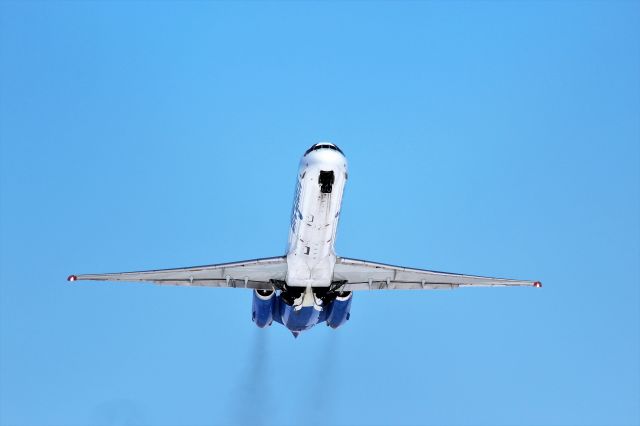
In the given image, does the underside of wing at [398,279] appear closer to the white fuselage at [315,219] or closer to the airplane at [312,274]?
the airplane at [312,274]

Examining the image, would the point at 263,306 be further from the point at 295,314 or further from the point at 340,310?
the point at 340,310

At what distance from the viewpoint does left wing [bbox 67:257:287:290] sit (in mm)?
85625

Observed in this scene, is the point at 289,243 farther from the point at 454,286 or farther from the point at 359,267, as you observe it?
the point at 454,286

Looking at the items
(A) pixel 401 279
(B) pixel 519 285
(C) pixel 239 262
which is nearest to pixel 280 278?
(C) pixel 239 262

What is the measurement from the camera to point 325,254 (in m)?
83.5

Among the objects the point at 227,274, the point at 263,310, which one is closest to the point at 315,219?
the point at 227,274

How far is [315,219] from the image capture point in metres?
79.7

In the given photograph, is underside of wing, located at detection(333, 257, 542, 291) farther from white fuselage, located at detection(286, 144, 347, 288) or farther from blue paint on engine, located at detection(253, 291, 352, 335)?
blue paint on engine, located at detection(253, 291, 352, 335)

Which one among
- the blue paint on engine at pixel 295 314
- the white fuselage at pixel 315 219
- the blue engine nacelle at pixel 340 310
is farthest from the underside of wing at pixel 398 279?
the blue paint on engine at pixel 295 314

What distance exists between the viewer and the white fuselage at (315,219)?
7738cm

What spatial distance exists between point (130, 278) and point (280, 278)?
1158cm

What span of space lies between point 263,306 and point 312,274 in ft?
23.6

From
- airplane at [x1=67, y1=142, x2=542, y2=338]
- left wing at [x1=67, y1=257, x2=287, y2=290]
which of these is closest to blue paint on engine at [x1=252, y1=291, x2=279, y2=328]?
airplane at [x1=67, y1=142, x2=542, y2=338]

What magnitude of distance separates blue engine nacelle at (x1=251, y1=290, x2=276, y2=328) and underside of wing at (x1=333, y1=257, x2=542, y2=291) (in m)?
6.00
